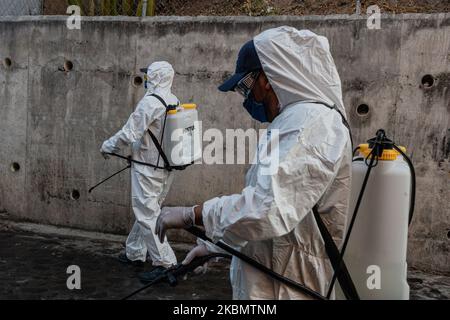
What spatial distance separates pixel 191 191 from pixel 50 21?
2810 millimetres

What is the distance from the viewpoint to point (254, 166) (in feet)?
6.85

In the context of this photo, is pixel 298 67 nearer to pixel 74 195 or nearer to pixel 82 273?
pixel 82 273

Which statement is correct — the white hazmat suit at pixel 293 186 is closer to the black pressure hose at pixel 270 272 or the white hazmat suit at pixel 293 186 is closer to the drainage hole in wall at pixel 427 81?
the black pressure hose at pixel 270 272

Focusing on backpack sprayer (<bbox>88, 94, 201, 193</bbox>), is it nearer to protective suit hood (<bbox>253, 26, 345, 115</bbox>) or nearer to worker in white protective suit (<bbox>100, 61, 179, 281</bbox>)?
worker in white protective suit (<bbox>100, 61, 179, 281</bbox>)

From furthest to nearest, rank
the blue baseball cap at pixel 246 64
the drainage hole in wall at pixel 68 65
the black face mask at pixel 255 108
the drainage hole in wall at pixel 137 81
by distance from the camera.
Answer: the drainage hole in wall at pixel 68 65 < the drainage hole in wall at pixel 137 81 < the black face mask at pixel 255 108 < the blue baseball cap at pixel 246 64

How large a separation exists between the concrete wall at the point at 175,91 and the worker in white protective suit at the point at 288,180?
134 inches

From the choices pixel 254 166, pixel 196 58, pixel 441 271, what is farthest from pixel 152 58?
pixel 254 166

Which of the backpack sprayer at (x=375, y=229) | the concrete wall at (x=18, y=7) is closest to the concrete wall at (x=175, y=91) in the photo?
the concrete wall at (x=18, y=7)

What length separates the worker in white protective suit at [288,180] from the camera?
1885mm

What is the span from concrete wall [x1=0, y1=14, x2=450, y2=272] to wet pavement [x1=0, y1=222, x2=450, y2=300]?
14.2 inches

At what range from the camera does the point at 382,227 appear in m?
2.09

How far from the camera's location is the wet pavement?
461cm

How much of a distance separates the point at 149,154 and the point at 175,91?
3.84 ft
